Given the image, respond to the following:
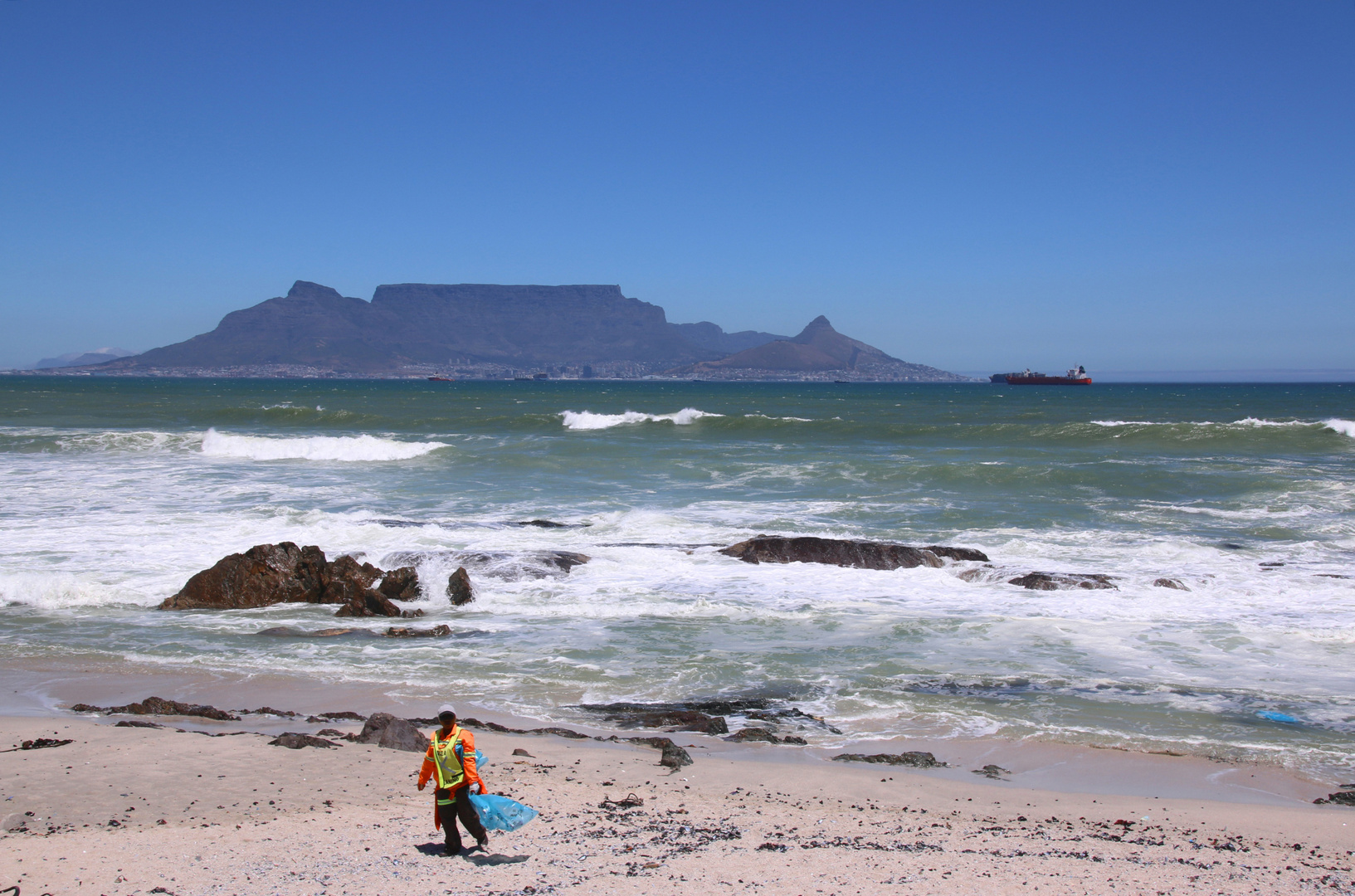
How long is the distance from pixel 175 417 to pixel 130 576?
129 feet

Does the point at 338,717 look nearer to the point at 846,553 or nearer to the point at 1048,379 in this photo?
the point at 846,553

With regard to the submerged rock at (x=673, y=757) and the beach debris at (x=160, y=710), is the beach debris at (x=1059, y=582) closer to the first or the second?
the submerged rock at (x=673, y=757)

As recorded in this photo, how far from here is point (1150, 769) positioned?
6508 mm

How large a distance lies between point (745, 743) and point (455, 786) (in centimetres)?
259

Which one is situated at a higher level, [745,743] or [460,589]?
[460,589]

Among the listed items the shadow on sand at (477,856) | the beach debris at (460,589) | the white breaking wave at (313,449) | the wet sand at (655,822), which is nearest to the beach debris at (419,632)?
the beach debris at (460,589)

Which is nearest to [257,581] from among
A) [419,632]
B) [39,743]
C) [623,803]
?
[419,632]

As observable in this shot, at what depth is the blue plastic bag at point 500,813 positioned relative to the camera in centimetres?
491

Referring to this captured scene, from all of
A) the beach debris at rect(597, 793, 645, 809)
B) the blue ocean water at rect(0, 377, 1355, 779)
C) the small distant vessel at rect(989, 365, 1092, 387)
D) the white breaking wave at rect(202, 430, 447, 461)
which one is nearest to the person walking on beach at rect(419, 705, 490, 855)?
the beach debris at rect(597, 793, 645, 809)

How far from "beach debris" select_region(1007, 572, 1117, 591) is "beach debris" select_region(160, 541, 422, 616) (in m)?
7.82

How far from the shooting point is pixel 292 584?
11719 mm

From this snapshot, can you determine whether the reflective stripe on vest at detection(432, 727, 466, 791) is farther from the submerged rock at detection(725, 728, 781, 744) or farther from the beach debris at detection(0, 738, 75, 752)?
the beach debris at detection(0, 738, 75, 752)

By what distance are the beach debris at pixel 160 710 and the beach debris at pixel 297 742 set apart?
98cm

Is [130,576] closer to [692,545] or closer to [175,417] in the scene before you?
[692,545]
